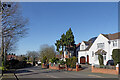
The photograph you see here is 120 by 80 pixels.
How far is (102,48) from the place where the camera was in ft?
119

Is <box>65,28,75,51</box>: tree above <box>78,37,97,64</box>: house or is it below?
above

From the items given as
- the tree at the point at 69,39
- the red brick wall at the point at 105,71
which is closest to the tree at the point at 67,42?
the tree at the point at 69,39

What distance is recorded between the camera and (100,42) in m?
36.9

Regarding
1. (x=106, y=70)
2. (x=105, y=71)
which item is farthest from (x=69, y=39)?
(x=106, y=70)

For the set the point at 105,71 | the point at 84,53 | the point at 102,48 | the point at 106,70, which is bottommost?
the point at 105,71

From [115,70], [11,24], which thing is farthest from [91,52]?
[11,24]

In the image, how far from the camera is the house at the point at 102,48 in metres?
33.7

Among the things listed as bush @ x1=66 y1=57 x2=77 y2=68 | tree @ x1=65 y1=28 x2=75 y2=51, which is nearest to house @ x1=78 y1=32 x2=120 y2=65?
tree @ x1=65 y1=28 x2=75 y2=51

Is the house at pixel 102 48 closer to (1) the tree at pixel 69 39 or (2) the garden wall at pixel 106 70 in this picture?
(1) the tree at pixel 69 39

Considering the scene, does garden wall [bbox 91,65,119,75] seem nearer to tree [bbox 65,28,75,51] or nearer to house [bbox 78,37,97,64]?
house [bbox 78,37,97,64]

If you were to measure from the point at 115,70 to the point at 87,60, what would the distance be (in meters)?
20.7

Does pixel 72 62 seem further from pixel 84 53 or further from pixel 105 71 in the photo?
pixel 84 53

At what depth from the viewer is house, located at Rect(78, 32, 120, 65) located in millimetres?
33713

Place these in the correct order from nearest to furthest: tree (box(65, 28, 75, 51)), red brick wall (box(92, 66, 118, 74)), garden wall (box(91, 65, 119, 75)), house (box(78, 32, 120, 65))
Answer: garden wall (box(91, 65, 119, 75))
red brick wall (box(92, 66, 118, 74))
house (box(78, 32, 120, 65))
tree (box(65, 28, 75, 51))
